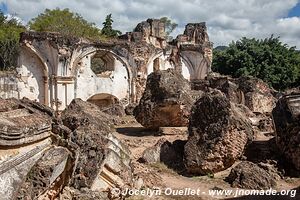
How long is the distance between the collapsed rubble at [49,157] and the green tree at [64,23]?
1037 inches

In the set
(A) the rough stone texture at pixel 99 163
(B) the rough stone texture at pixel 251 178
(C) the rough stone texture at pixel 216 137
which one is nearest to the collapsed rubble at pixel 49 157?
(A) the rough stone texture at pixel 99 163

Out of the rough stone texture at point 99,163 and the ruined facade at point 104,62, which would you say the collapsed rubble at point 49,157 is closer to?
the rough stone texture at point 99,163

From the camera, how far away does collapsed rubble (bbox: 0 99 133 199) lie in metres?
5.44

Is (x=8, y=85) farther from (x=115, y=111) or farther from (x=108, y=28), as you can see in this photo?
(x=108, y=28)

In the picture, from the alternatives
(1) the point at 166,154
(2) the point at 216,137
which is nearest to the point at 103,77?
(1) the point at 166,154

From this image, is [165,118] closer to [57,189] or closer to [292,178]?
[292,178]

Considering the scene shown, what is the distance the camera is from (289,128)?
9.78 m

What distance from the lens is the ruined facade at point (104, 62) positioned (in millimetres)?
21531

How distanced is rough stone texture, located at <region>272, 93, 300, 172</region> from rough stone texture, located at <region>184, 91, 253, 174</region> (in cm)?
83

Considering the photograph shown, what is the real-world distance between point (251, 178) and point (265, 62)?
2483 centimetres

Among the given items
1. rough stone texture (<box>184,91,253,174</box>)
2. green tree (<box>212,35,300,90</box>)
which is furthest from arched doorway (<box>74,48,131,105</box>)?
rough stone texture (<box>184,91,253,174</box>)

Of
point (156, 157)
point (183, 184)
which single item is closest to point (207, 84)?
point (156, 157)

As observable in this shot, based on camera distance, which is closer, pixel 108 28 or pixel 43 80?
pixel 43 80

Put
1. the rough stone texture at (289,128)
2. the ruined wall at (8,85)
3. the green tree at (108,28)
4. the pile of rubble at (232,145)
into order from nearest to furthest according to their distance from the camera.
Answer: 1. the pile of rubble at (232,145)
2. the rough stone texture at (289,128)
3. the ruined wall at (8,85)
4. the green tree at (108,28)
